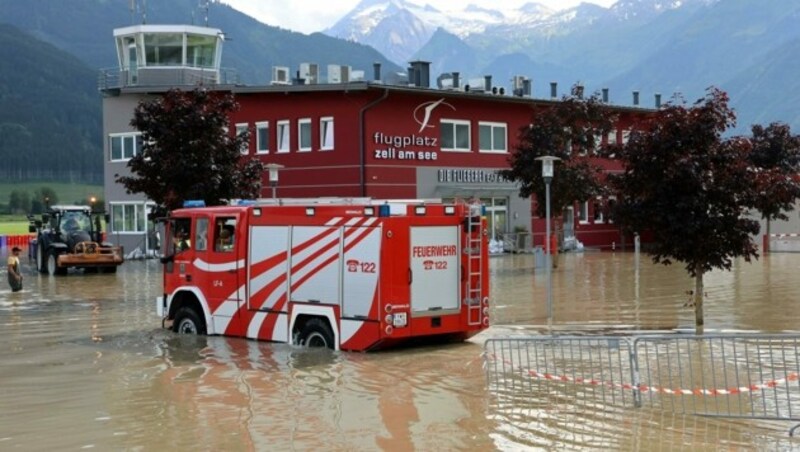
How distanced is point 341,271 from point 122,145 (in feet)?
126

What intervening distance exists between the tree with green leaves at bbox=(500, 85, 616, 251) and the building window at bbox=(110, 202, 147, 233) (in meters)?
21.0

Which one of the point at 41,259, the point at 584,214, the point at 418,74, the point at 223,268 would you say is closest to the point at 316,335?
the point at 223,268

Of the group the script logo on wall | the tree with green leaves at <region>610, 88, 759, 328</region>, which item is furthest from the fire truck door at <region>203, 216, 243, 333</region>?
the script logo on wall

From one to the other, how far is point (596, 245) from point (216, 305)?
3903 centimetres

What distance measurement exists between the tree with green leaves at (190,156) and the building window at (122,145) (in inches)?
937

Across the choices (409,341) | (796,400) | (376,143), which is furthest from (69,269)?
(796,400)

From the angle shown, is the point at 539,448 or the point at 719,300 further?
the point at 719,300

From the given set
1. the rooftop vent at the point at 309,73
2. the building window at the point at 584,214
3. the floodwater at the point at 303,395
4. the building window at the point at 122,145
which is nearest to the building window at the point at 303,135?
the rooftop vent at the point at 309,73

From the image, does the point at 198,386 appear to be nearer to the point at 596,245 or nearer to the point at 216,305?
the point at 216,305

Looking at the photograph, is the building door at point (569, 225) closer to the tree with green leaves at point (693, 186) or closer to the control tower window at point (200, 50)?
the control tower window at point (200, 50)

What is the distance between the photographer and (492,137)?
4922 cm

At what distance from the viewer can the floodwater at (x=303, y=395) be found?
9680mm

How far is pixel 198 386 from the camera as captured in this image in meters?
12.8

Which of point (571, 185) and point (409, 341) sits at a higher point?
point (571, 185)
